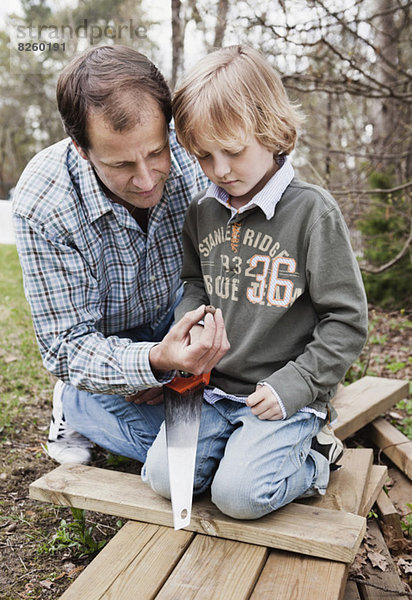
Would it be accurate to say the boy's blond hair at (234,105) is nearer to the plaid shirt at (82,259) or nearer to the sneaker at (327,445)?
the plaid shirt at (82,259)

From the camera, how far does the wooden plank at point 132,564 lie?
173 centimetres

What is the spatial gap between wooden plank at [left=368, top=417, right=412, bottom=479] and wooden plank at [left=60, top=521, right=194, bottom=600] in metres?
1.29

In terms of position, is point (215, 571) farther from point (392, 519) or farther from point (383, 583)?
point (392, 519)

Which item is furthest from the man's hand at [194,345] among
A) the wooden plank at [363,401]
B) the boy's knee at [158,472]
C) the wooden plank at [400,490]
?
the wooden plank at [400,490]

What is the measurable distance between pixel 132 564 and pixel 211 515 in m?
0.34

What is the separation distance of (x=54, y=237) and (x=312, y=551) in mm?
1542

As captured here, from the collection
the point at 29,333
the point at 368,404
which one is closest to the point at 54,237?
the point at 368,404

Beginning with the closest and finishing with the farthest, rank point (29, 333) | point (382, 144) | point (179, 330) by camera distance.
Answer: point (179, 330) → point (29, 333) → point (382, 144)

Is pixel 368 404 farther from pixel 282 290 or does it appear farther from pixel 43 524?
pixel 43 524

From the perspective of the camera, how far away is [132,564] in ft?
6.05

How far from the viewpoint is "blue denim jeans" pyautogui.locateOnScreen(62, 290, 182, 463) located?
2721 millimetres

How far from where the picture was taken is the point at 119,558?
188 centimetres

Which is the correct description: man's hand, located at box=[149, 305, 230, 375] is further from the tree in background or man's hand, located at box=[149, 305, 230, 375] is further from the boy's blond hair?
the tree in background

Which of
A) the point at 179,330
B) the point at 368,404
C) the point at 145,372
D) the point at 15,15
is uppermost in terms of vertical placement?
the point at 15,15
